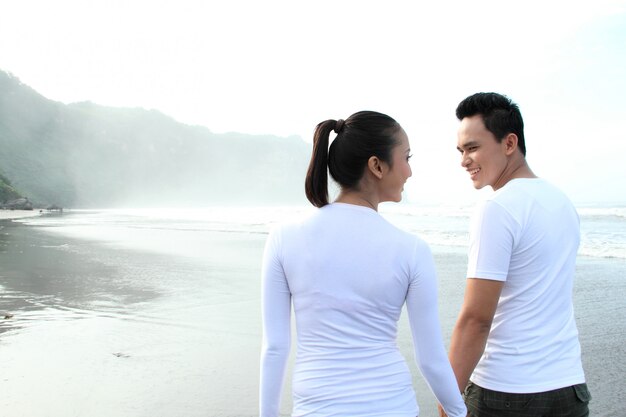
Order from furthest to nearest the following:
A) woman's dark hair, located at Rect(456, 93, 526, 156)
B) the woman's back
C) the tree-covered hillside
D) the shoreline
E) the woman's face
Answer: the tree-covered hillside
the shoreline
woman's dark hair, located at Rect(456, 93, 526, 156)
the woman's face
the woman's back

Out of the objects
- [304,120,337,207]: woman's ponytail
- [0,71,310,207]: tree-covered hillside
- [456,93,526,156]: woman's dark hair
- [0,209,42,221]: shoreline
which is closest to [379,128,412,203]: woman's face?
[304,120,337,207]: woman's ponytail

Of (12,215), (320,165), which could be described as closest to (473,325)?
(320,165)

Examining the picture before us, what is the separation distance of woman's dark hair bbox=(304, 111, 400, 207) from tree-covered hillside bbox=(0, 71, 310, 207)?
84.4 meters

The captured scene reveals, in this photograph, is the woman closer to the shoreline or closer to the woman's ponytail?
the woman's ponytail

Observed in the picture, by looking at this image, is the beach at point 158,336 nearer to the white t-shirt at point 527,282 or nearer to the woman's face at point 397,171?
the white t-shirt at point 527,282

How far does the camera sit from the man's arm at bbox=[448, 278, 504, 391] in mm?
1634

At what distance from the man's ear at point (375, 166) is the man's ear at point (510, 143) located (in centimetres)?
59

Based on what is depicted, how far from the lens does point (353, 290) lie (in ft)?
4.61

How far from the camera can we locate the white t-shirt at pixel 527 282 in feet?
5.33

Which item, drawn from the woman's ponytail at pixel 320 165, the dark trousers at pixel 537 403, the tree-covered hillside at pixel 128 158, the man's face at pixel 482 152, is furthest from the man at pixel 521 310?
the tree-covered hillside at pixel 128 158

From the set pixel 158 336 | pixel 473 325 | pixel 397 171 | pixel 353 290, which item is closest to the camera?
pixel 353 290

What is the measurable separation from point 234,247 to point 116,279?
5.90 meters

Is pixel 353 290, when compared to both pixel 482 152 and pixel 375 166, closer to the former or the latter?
pixel 375 166

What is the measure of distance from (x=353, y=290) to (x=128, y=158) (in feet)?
409
